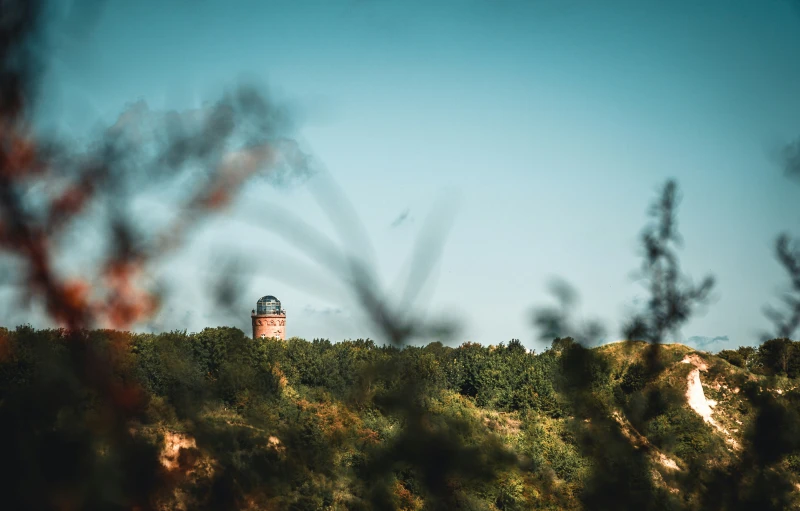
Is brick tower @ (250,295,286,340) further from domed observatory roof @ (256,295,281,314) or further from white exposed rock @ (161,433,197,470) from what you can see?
white exposed rock @ (161,433,197,470)

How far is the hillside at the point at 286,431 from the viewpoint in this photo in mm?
2385

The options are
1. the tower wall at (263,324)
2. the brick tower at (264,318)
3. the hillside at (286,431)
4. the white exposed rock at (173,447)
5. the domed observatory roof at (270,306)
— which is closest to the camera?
the hillside at (286,431)

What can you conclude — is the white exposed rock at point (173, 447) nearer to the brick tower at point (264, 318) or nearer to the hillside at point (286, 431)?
the hillside at point (286, 431)

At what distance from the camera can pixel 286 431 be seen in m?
2.98

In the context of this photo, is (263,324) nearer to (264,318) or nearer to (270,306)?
(264,318)

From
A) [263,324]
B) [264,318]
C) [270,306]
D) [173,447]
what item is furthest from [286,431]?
[270,306]

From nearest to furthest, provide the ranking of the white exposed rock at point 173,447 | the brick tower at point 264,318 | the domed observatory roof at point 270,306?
the white exposed rock at point 173,447, the brick tower at point 264,318, the domed observatory roof at point 270,306

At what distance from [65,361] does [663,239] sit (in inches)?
90.7

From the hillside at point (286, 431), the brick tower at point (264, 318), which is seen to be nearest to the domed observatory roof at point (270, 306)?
the brick tower at point (264, 318)

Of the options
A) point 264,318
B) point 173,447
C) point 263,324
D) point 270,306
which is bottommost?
point 173,447

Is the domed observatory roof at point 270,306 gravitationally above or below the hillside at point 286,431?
above

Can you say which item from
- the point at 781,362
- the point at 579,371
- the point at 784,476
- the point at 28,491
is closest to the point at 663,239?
the point at 579,371

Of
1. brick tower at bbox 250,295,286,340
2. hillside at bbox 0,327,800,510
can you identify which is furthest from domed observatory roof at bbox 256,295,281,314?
hillside at bbox 0,327,800,510

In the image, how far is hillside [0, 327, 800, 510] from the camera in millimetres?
2385
